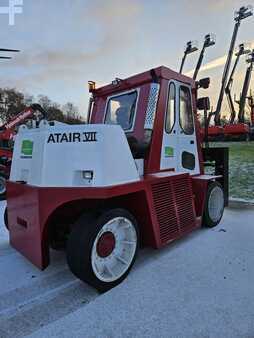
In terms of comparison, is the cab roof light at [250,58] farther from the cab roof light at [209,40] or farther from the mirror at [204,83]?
the mirror at [204,83]

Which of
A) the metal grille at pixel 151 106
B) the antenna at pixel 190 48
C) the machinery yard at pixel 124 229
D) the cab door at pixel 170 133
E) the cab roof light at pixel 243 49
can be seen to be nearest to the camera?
the machinery yard at pixel 124 229

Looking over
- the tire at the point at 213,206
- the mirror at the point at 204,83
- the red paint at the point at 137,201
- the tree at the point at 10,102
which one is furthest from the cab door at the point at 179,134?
the tree at the point at 10,102

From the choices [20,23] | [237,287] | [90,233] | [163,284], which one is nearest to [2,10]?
[20,23]

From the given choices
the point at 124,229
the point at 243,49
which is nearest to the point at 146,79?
the point at 124,229

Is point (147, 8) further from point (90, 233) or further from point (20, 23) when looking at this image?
point (90, 233)

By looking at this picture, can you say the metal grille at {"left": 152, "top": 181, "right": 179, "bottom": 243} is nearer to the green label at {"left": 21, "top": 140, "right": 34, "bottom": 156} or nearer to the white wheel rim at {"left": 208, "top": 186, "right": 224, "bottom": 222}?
the white wheel rim at {"left": 208, "top": 186, "right": 224, "bottom": 222}

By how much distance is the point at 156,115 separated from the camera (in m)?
3.17

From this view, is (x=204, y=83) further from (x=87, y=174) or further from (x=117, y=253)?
(x=117, y=253)

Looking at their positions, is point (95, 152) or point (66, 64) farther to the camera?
point (66, 64)

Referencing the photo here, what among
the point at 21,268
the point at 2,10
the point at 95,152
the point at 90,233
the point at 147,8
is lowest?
the point at 21,268

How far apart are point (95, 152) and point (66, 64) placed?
767 cm

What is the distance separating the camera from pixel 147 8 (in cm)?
604

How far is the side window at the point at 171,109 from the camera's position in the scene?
3415 mm

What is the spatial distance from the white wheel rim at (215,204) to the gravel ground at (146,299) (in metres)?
0.89
